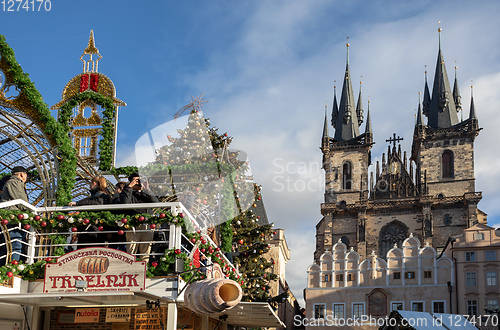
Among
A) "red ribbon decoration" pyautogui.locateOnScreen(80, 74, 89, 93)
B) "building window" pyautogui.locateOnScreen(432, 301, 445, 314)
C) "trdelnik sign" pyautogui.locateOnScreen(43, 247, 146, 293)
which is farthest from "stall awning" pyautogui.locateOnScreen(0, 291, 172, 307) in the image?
"building window" pyautogui.locateOnScreen(432, 301, 445, 314)

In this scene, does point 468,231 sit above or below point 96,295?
above

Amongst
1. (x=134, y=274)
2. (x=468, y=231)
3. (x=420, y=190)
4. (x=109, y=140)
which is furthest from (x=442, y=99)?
(x=134, y=274)

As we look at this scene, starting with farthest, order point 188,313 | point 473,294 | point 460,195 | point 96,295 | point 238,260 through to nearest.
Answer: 1. point 460,195
2. point 473,294
3. point 238,260
4. point 188,313
5. point 96,295

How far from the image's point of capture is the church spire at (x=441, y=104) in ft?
208

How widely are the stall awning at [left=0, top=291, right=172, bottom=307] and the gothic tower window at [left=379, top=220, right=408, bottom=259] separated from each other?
52.7 metres

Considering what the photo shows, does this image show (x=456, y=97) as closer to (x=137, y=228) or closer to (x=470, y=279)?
(x=470, y=279)

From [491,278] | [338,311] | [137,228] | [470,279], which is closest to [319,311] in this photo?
[338,311]

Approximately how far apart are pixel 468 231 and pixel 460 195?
18483mm

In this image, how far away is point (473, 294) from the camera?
3809 cm

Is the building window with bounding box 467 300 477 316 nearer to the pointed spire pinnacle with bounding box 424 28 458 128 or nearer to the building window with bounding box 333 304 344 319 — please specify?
the building window with bounding box 333 304 344 319

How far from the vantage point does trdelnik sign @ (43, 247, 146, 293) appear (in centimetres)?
723

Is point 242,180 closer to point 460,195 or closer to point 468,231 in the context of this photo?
point 468,231

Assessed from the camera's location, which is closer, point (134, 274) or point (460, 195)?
point (134, 274)

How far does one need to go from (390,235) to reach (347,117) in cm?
1671
